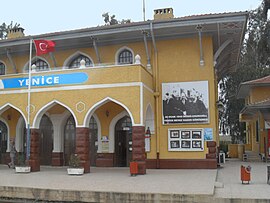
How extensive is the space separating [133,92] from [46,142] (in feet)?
23.7

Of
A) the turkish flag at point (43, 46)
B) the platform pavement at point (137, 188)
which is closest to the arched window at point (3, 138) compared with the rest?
the turkish flag at point (43, 46)

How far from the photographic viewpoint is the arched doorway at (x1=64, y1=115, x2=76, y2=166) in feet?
60.6

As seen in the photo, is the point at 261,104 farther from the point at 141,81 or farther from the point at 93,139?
the point at 93,139

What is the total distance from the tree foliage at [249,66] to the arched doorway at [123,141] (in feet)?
51.1

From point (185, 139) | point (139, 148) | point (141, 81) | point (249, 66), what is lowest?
point (139, 148)

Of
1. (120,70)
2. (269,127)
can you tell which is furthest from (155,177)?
(269,127)

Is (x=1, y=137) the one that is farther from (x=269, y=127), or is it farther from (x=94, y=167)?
(x=269, y=127)

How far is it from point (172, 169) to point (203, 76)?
4.52 metres

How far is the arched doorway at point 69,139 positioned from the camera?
18.5 metres

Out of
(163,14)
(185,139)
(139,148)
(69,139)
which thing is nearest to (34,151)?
(69,139)

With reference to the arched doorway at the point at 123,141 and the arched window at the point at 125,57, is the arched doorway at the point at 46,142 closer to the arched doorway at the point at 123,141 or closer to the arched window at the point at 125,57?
the arched doorway at the point at 123,141

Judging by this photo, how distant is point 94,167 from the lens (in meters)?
17.5

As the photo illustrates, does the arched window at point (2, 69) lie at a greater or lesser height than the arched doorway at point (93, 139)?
greater

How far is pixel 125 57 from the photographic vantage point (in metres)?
17.7
